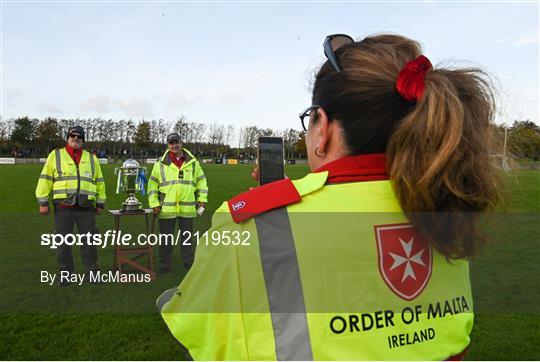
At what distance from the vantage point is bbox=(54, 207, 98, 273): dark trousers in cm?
586

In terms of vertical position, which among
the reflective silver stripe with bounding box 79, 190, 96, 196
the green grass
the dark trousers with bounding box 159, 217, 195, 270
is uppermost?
the reflective silver stripe with bounding box 79, 190, 96, 196

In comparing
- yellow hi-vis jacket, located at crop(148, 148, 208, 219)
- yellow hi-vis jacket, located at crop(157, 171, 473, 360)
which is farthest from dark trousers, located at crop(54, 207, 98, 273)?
yellow hi-vis jacket, located at crop(157, 171, 473, 360)

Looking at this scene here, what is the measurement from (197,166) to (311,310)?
6244 millimetres

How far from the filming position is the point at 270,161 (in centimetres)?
237

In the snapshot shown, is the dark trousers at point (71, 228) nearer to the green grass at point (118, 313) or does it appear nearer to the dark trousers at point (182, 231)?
the green grass at point (118, 313)

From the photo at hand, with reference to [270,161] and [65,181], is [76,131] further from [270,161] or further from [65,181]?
[270,161]

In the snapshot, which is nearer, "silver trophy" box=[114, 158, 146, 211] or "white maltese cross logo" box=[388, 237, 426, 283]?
"white maltese cross logo" box=[388, 237, 426, 283]

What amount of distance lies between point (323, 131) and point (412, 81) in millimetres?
229

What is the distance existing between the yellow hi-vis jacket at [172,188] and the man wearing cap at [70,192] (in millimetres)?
897

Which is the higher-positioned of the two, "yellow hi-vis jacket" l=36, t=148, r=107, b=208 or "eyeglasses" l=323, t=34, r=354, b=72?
"eyeglasses" l=323, t=34, r=354, b=72

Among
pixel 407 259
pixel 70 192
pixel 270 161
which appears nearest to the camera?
pixel 407 259

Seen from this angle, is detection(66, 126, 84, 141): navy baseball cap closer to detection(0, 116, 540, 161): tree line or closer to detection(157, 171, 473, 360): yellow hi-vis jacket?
detection(157, 171, 473, 360): yellow hi-vis jacket

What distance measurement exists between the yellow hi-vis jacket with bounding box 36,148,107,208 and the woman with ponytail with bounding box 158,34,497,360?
215 inches

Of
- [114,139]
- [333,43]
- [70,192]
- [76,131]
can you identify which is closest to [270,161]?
[333,43]
